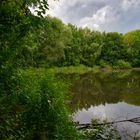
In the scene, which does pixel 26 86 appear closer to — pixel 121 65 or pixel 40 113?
pixel 40 113

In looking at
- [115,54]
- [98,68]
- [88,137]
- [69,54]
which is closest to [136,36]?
[115,54]

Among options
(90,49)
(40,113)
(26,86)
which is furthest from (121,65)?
(26,86)

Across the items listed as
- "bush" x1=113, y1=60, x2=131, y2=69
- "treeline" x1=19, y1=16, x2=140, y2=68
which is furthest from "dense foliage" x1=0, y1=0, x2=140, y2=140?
"bush" x1=113, y1=60, x2=131, y2=69

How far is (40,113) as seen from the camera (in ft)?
30.2

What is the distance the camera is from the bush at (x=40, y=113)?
8.67 meters

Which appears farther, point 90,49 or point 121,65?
point 121,65

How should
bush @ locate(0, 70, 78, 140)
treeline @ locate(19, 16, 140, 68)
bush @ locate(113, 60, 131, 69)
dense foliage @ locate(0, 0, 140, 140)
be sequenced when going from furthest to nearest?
bush @ locate(113, 60, 131, 69), treeline @ locate(19, 16, 140, 68), bush @ locate(0, 70, 78, 140), dense foliage @ locate(0, 0, 140, 140)

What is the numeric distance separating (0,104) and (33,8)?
6.96ft

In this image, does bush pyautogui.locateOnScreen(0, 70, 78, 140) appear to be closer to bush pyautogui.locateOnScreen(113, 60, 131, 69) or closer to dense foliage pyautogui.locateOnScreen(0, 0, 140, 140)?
dense foliage pyautogui.locateOnScreen(0, 0, 140, 140)

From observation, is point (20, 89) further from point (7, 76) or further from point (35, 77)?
point (35, 77)

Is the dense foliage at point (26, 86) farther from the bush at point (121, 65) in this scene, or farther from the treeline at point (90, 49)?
the bush at point (121, 65)

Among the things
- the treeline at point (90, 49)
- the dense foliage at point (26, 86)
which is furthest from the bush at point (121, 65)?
the dense foliage at point (26, 86)

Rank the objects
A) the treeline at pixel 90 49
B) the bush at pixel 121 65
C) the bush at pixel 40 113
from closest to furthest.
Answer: the bush at pixel 40 113 → the treeline at pixel 90 49 → the bush at pixel 121 65

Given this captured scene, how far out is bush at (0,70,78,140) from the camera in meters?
8.67
